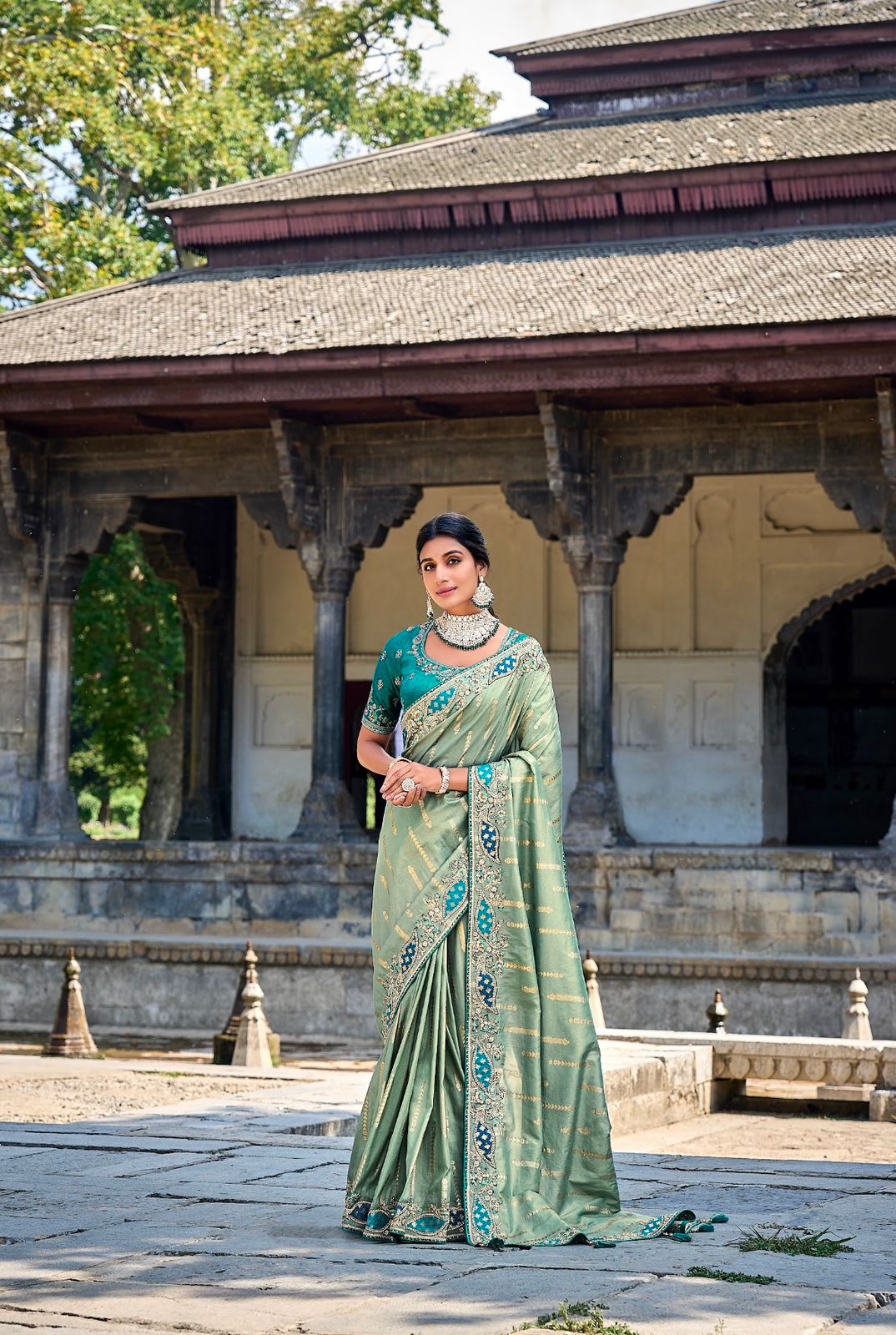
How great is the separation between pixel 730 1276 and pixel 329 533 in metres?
10.7

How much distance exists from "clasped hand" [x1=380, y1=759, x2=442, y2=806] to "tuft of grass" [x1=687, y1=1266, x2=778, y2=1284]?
1.22m

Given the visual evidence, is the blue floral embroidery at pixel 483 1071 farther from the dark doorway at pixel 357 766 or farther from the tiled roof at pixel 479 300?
the dark doorway at pixel 357 766

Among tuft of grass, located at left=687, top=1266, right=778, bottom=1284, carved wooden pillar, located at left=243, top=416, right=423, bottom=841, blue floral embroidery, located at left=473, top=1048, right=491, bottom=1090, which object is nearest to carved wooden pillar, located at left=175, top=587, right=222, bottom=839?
carved wooden pillar, located at left=243, top=416, right=423, bottom=841

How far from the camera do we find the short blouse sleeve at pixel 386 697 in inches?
187

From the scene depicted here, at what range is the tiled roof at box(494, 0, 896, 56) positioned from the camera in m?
17.2

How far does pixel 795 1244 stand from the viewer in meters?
4.25

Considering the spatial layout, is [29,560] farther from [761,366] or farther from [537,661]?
[537,661]

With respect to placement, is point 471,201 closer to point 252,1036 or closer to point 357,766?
point 357,766

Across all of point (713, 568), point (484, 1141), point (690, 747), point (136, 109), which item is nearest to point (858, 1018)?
point (484, 1141)

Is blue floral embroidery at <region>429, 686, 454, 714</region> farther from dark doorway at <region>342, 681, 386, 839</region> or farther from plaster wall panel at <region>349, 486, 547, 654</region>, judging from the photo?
dark doorway at <region>342, 681, 386, 839</region>

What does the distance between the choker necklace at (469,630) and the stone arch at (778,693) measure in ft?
39.6

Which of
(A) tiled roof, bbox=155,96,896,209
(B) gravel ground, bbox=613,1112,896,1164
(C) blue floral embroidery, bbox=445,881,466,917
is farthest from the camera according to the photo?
(A) tiled roof, bbox=155,96,896,209

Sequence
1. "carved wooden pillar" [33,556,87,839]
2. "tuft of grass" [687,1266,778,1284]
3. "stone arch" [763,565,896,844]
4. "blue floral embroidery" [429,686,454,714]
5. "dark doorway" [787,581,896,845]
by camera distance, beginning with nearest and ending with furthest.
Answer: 1. "tuft of grass" [687,1266,778,1284]
2. "blue floral embroidery" [429,686,454,714]
3. "carved wooden pillar" [33,556,87,839]
4. "stone arch" [763,565,896,844]
5. "dark doorway" [787,581,896,845]

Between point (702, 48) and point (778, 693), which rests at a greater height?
point (702, 48)
